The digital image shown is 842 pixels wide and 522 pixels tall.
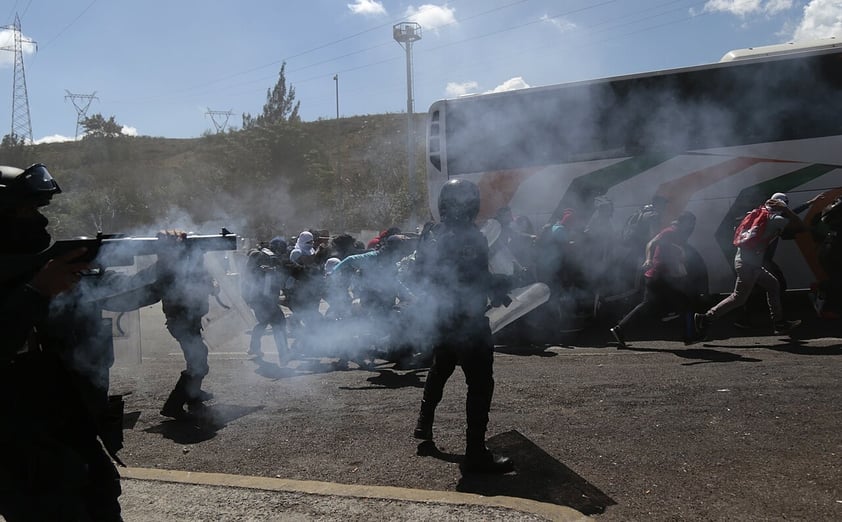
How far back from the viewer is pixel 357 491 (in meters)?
3.43

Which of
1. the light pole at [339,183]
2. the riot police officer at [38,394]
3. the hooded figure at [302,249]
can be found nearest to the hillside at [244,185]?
the light pole at [339,183]

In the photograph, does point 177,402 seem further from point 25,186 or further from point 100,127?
point 100,127

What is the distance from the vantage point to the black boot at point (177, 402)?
5348mm

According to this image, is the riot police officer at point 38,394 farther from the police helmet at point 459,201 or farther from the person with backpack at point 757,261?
the person with backpack at point 757,261

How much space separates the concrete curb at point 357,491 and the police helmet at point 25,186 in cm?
201

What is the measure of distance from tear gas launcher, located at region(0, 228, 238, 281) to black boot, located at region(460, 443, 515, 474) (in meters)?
1.93

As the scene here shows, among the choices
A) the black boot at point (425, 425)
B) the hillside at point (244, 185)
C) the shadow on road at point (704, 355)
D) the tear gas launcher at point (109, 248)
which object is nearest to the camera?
the tear gas launcher at point (109, 248)

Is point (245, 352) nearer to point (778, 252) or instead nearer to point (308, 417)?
point (308, 417)

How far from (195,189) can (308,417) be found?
120 feet

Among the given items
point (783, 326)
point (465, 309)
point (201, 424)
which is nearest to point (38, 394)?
point (465, 309)

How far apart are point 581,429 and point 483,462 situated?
1.01 m

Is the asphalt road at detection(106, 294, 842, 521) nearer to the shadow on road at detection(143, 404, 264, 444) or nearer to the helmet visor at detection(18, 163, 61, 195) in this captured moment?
the shadow on road at detection(143, 404, 264, 444)

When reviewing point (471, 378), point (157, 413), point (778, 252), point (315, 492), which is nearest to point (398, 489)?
point (315, 492)

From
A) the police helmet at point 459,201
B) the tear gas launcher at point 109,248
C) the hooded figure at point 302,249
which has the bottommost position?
the hooded figure at point 302,249
